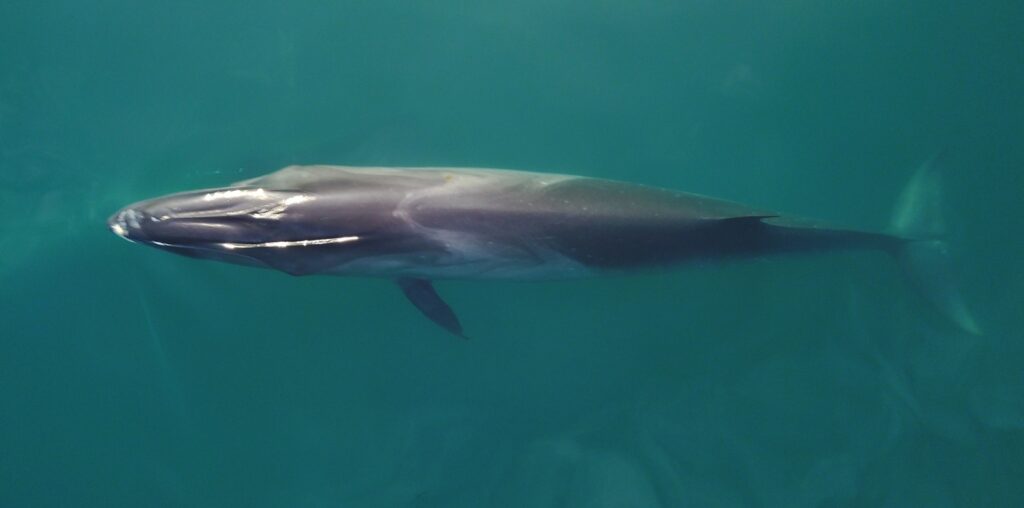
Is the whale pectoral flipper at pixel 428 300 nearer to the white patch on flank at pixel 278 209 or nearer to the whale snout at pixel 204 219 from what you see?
the white patch on flank at pixel 278 209

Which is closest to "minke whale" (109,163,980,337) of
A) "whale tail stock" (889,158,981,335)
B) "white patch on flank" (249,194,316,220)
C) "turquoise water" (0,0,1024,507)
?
"white patch on flank" (249,194,316,220)

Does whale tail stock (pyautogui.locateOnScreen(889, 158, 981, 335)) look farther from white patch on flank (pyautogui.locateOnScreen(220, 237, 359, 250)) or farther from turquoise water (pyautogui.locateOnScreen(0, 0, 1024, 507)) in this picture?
white patch on flank (pyautogui.locateOnScreen(220, 237, 359, 250))

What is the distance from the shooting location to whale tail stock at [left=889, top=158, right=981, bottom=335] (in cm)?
1091

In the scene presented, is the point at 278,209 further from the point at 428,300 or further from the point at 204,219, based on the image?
the point at 428,300

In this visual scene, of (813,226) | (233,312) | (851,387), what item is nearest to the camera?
(813,226)

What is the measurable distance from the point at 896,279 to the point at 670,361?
381 centimetres

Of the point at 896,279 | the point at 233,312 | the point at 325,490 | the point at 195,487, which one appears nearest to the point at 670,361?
the point at 896,279

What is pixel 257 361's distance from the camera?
1038cm

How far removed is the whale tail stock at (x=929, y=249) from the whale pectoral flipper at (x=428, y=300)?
266 inches

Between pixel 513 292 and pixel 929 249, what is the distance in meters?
6.29

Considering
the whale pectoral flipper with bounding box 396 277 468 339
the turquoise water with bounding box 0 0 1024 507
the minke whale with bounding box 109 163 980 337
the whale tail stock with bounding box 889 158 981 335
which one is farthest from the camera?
the whale tail stock with bounding box 889 158 981 335

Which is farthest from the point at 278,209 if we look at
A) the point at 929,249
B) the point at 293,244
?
the point at 929,249

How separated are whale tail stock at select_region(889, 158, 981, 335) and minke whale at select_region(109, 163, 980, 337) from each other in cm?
249

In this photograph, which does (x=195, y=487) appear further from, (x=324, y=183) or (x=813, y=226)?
(x=813, y=226)
